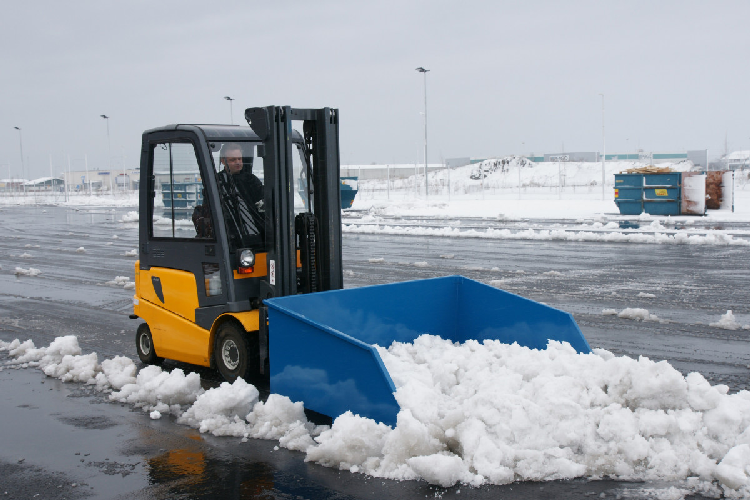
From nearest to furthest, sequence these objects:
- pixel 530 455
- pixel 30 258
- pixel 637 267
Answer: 1. pixel 530 455
2. pixel 637 267
3. pixel 30 258

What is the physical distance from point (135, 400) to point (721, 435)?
4246 mm

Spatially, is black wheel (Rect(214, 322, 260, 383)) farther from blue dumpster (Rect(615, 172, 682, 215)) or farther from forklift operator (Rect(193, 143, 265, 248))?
blue dumpster (Rect(615, 172, 682, 215))

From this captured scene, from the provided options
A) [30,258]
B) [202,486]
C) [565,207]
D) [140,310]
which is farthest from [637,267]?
[565,207]

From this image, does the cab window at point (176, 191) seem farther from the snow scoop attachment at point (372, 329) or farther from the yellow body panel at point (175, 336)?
the snow scoop attachment at point (372, 329)

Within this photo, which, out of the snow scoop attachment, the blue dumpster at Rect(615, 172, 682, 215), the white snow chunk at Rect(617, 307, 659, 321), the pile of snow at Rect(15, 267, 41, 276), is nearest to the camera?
the snow scoop attachment

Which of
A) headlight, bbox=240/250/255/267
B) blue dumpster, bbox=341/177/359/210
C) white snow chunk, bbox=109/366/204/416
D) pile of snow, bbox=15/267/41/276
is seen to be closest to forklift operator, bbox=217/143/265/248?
headlight, bbox=240/250/255/267

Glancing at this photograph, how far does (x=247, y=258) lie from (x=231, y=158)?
846 millimetres

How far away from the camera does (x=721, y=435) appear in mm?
4242

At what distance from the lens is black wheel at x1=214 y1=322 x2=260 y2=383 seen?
5.77 metres

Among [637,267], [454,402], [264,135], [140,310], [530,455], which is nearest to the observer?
[530,455]

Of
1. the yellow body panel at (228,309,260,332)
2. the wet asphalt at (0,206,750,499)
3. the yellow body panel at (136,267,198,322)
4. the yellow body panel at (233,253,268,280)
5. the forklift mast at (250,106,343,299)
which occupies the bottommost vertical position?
the wet asphalt at (0,206,750,499)

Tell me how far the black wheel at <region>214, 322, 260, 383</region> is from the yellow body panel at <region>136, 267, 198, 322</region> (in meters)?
0.47

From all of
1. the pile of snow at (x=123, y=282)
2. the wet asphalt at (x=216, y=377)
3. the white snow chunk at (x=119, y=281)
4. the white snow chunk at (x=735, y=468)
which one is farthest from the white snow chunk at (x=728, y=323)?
the white snow chunk at (x=119, y=281)

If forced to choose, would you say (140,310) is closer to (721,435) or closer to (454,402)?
(454,402)
